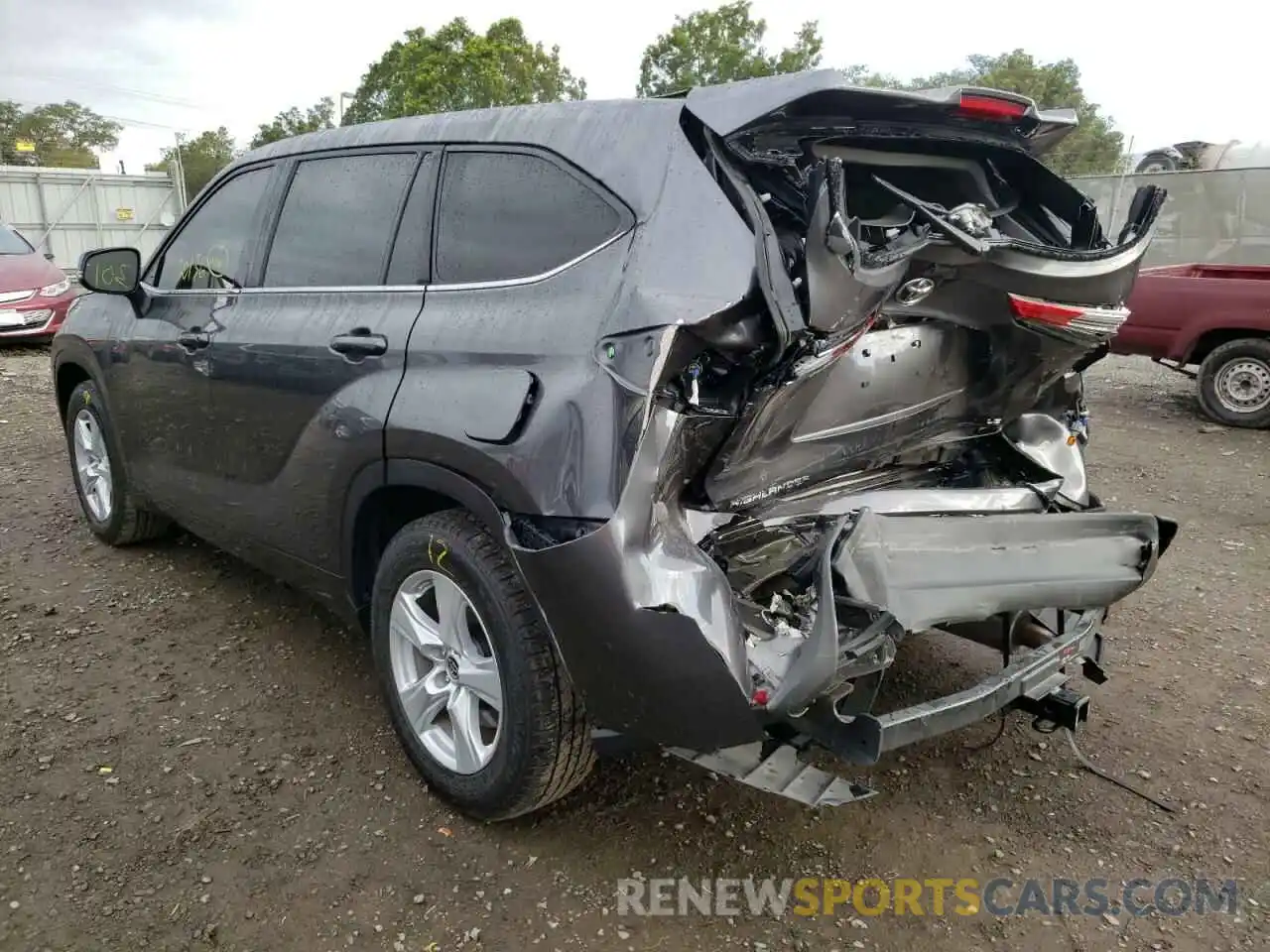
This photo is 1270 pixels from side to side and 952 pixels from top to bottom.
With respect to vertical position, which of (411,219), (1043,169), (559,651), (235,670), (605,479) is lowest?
(235,670)

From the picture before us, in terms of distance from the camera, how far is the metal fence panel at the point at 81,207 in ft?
65.0

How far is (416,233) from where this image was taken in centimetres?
291

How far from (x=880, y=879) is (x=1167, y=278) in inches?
288

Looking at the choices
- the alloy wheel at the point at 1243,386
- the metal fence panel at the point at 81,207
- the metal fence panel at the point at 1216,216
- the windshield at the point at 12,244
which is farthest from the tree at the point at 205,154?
the alloy wheel at the point at 1243,386

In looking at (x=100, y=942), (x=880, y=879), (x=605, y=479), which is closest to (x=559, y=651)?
(x=605, y=479)

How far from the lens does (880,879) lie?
8.29 ft

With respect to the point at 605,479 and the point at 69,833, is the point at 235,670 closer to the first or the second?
the point at 69,833

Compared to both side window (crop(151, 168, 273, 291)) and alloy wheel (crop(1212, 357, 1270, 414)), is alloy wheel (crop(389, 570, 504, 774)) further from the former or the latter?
alloy wheel (crop(1212, 357, 1270, 414))

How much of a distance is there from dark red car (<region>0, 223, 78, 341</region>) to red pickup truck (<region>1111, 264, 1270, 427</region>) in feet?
36.3

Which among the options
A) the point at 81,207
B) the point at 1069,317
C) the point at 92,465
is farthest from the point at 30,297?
the point at 1069,317

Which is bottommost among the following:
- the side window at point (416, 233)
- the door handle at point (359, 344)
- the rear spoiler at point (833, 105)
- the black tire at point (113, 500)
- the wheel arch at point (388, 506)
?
the black tire at point (113, 500)

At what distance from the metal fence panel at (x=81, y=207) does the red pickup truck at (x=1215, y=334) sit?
19.2 m

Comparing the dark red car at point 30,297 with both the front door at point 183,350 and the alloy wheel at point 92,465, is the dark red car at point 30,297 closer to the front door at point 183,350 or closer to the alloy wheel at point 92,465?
the alloy wheel at point 92,465

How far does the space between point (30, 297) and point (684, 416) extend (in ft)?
37.2
